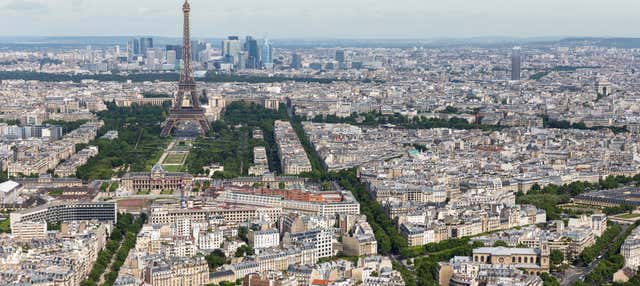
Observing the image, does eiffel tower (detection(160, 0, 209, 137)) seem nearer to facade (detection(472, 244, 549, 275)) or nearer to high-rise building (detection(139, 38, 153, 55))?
facade (detection(472, 244, 549, 275))

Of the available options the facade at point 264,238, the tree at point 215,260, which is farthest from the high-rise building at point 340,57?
the tree at point 215,260

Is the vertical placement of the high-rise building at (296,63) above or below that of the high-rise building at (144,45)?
below

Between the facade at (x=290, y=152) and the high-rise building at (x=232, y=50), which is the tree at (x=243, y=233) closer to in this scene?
the facade at (x=290, y=152)

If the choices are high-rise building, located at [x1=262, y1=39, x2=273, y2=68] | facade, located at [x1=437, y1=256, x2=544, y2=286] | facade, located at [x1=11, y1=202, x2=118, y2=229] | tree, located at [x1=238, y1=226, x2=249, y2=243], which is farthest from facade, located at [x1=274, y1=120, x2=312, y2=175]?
high-rise building, located at [x1=262, y1=39, x2=273, y2=68]

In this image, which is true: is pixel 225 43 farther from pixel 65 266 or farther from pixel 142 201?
pixel 65 266

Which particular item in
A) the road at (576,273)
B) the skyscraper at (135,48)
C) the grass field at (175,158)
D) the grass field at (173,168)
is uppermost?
Result: the skyscraper at (135,48)

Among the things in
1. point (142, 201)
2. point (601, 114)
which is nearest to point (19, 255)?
point (142, 201)

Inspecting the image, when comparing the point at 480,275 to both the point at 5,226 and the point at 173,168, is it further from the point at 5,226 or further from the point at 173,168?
the point at 173,168

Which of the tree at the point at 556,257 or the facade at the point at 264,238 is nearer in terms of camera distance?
the tree at the point at 556,257
